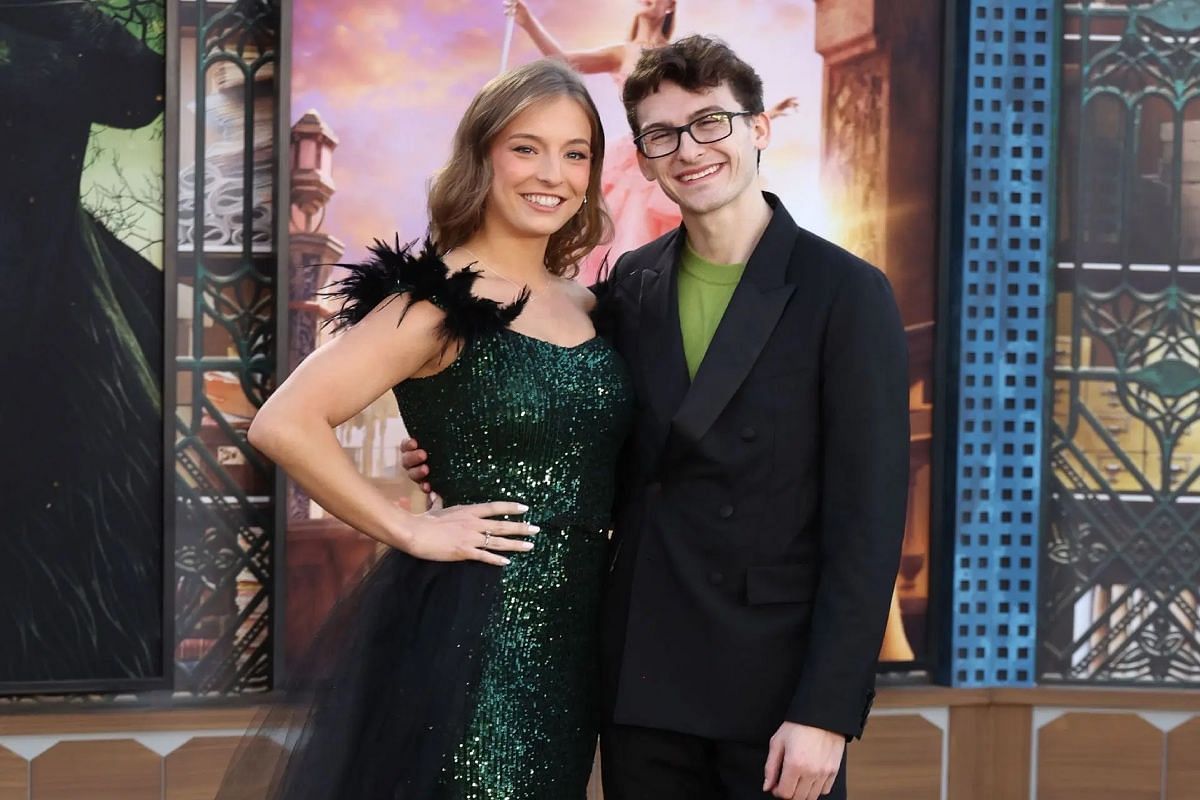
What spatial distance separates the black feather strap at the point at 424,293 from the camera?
235 centimetres

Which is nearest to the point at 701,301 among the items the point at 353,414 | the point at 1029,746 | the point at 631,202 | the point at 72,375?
the point at 353,414

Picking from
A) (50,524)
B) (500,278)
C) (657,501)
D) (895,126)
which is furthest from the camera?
(895,126)

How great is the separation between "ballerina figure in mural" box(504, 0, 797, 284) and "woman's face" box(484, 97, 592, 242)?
1.34 metres

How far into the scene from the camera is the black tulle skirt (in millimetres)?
2277

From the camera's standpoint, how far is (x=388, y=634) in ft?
7.79

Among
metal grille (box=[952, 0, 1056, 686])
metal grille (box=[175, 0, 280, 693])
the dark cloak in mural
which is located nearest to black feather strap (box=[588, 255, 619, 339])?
metal grille (box=[175, 0, 280, 693])

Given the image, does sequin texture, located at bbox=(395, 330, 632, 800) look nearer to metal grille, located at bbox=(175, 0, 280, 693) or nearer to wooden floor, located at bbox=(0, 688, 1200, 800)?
metal grille, located at bbox=(175, 0, 280, 693)

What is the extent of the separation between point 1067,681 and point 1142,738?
26 centimetres

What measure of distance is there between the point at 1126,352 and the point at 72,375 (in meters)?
2.92

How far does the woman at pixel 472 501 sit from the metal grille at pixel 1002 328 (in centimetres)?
181

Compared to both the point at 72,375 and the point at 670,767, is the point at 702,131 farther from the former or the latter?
the point at 72,375

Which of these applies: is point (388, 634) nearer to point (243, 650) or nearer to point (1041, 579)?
point (243, 650)

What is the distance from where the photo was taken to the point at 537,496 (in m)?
2.40

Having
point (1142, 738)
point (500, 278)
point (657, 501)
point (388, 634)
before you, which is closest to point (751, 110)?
point (500, 278)
